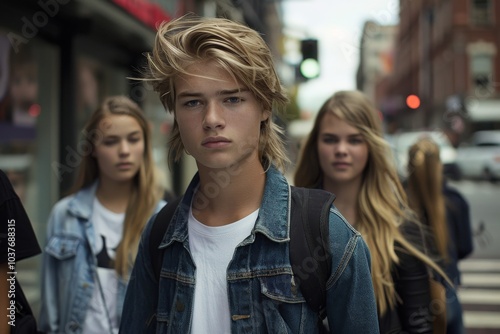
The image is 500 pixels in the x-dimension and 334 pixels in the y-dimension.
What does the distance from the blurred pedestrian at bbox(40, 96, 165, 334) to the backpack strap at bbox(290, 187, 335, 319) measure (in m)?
1.77

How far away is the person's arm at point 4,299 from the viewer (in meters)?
2.22

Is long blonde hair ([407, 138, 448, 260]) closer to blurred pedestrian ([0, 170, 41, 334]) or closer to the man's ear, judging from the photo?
the man's ear

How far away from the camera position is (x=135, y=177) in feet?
13.0

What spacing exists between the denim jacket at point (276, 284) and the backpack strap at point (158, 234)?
9 cm

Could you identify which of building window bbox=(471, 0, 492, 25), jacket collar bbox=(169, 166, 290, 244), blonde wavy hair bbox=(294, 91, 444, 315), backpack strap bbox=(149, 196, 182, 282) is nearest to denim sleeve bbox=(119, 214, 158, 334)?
backpack strap bbox=(149, 196, 182, 282)

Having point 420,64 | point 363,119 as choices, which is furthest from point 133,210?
point 420,64

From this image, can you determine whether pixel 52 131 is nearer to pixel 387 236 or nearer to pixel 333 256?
pixel 387 236

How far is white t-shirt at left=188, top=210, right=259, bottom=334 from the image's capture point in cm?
200

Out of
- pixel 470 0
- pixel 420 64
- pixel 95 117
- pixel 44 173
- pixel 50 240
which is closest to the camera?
pixel 50 240

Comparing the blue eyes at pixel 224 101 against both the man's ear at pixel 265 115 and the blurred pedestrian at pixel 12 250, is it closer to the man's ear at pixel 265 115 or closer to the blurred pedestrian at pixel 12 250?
the man's ear at pixel 265 115

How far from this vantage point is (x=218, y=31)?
76.2 inches

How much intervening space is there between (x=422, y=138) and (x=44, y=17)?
364 cm

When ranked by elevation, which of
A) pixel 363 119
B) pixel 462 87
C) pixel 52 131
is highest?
pixel 462 87

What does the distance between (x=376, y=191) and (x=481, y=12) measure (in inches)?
1608
